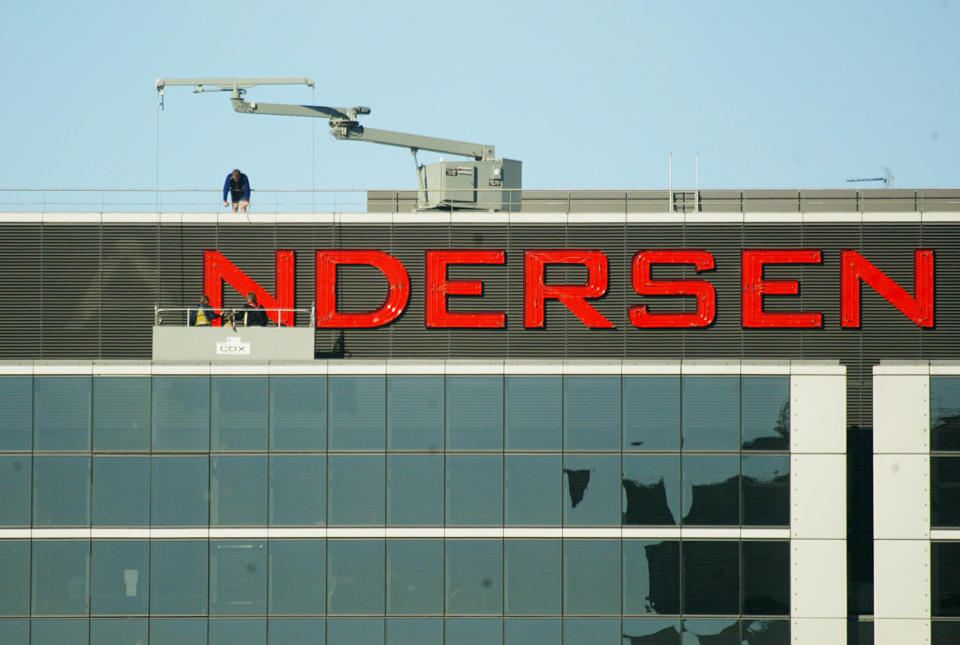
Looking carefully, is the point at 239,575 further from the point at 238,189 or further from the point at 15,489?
the point at 238,189

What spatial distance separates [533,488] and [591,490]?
157 centimetres

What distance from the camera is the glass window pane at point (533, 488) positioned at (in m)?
33.9

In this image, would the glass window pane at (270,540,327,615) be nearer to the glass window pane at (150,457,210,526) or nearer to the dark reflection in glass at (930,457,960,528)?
the glass window pane at (150,457,210,526)

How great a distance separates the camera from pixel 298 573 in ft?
111

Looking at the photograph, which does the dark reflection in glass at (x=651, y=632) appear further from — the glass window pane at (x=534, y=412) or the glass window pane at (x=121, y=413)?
the glass window pane at (x=121, y=413)

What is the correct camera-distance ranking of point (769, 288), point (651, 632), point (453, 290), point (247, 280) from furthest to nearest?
Result: point (247, 280) < point (453, 290) < point (769, 288) < point (651, 632)

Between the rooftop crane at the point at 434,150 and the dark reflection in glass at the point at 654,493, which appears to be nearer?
the dark reflection in glass at the point at 654,493

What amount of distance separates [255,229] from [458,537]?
507 inches

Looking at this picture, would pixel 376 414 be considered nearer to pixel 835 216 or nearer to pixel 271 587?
pixel 271 587

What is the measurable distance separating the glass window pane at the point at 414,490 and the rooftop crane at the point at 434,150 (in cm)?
1150

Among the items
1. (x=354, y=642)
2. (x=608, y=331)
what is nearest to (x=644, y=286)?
(x=608, y=331)

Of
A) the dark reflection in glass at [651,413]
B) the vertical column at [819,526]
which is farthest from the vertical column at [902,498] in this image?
the dark reflection in glass at [651,413]

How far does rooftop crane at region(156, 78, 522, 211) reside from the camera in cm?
4381

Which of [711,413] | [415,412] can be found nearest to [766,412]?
[711,413]
